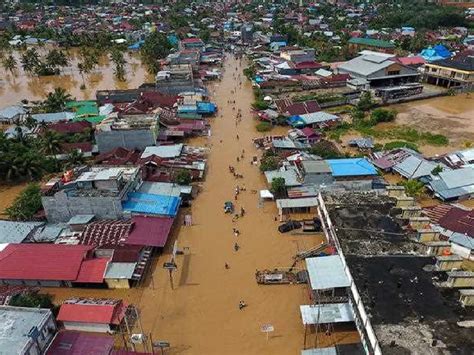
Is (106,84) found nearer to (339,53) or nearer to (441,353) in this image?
(339,53)

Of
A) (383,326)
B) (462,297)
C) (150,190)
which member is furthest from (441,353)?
(150,190)

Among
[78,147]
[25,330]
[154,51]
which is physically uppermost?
[25,330]

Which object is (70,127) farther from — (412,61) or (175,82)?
(412,61)

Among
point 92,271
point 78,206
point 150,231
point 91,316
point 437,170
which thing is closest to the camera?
point 91,316

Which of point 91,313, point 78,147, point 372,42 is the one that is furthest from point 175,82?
point 372,42

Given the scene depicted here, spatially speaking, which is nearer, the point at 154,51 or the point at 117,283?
the point at 117,283

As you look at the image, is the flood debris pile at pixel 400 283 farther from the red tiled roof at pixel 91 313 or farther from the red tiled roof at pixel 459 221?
the red tiled roof at pixel 91 313

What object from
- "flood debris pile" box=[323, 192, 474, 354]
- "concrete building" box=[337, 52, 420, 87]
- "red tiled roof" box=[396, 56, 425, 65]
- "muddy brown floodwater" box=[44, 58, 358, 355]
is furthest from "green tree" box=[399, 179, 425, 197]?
"red tiled roof" box=[396, 56, 425, 65]
